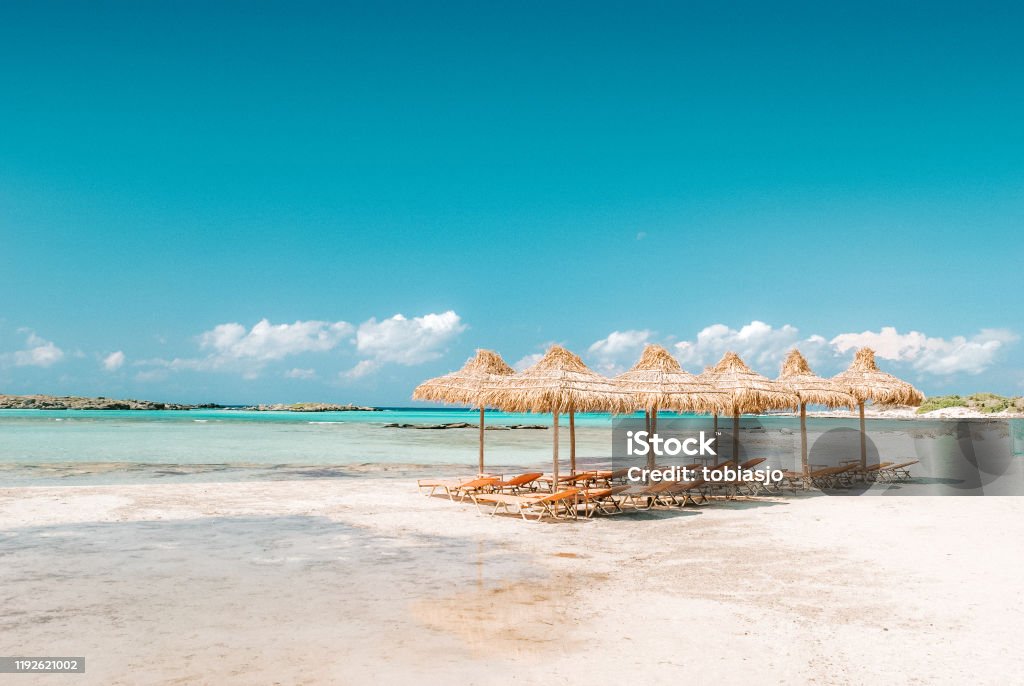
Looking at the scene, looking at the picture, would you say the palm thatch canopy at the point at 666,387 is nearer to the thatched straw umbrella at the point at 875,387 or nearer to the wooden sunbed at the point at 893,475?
the thatched straw umbrella at the point at 875,387

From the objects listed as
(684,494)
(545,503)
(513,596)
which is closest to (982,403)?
(684,494)

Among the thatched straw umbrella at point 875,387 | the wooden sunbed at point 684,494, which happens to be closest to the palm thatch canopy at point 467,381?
the wooden sunbed at point 684,494

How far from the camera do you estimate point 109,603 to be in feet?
19.7

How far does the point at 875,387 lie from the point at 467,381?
324 inches

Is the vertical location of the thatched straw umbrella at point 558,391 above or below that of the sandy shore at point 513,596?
above

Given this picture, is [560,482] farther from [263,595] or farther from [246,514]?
[263,595]

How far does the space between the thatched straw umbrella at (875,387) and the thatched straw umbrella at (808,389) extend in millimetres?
297

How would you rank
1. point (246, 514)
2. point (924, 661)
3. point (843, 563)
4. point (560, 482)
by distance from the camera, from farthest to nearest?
point (560, 482), point (246, 514), point (843, 563), point (924, 661)

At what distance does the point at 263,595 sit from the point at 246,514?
517cm

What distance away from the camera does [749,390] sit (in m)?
12.4

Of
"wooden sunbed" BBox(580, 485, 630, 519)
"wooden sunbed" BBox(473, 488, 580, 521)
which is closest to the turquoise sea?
"wooden sunbed" BBox(580, 485, 630, 519)

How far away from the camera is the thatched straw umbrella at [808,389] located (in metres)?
13.4

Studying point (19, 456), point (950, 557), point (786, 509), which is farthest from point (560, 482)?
point (19, 456)

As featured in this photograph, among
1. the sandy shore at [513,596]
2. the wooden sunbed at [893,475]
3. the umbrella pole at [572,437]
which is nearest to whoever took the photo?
the sandy shore at [513,596]
